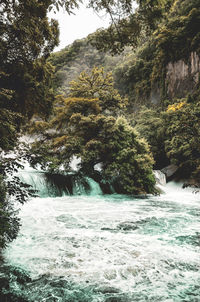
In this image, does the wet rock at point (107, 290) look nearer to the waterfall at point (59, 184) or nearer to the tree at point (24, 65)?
the tree at point (24, 65)

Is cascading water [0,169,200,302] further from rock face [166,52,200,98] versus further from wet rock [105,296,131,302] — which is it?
rock face [166,52,200,98]

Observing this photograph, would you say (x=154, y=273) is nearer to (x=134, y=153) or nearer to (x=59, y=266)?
(x=59, y=266)

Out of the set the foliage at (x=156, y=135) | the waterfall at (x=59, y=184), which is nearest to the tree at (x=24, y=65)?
the waterfall at (x=59, y=184)

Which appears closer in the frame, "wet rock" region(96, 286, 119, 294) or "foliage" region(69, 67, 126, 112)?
"wet rock" region(96, 286, 119, 294)

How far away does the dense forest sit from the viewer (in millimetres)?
3205

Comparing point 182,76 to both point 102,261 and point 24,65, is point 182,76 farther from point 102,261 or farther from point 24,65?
point 102,261

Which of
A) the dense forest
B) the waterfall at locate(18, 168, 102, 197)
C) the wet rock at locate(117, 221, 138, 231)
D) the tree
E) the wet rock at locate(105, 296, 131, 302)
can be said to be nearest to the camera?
the wet rock at locate(105, 296, 131, 302)

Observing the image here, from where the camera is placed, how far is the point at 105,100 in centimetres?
1346

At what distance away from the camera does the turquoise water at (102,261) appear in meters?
2.48

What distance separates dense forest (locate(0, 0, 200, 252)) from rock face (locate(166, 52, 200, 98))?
3.5 inches

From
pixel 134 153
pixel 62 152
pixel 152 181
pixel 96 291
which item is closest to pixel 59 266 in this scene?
pixel 96 291

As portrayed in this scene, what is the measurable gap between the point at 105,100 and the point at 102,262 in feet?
38.0

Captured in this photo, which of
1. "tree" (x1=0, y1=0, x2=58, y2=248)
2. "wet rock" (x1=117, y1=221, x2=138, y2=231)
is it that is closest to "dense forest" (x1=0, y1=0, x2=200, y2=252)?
"tree" (x1=0, y1=0, x2=58, y2=248)

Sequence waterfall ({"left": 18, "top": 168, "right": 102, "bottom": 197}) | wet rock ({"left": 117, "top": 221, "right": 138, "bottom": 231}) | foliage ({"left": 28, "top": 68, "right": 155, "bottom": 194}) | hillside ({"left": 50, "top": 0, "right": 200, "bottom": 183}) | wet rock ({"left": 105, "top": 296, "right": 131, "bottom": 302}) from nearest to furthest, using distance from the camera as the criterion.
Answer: wet rock ({"left": 105, "top": 296, "right": 131, "bottom": 302})
wet rock ({"left": 117, "top": 221, "right": 138, "bottom": 231})
waterfall ({"left": 18, "top": 168, "right": 102, "bottom": 197})
foliage ({"left": 28, "top": 68, "right": 155, "bottom": 194})
hillside ({"left": 50, "top": 0, "right": 200, "bottom": 183})
